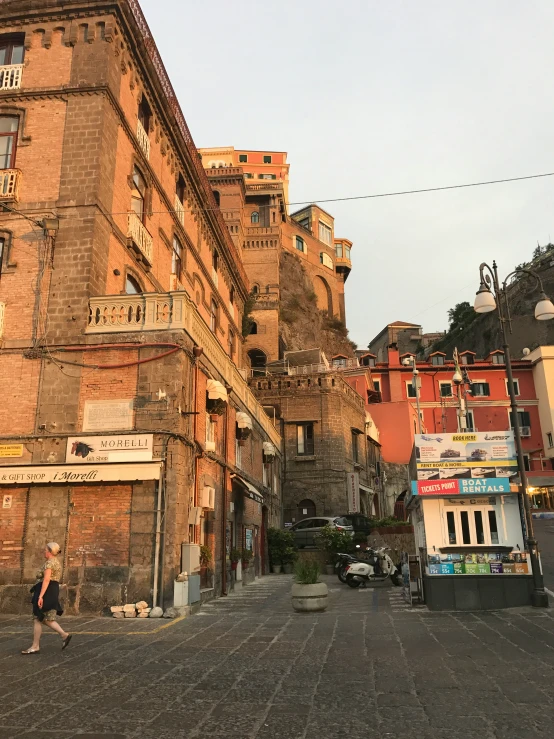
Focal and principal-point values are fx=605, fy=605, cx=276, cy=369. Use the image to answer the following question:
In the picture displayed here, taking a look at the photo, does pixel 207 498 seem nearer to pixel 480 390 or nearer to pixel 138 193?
pixel 138 193

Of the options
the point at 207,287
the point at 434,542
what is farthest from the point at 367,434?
the point at 434,542

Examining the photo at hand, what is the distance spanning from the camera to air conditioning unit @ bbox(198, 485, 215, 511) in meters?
14.4

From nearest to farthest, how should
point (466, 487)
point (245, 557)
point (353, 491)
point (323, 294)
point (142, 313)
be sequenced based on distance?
point (466, 487) < point (142, 313) < point (245, 557) < point (353, 491) < point (323, 294)

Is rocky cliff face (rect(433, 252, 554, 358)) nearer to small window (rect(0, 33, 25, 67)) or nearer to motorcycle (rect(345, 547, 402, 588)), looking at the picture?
motorcycle (rect(345, 547, 402, 588))

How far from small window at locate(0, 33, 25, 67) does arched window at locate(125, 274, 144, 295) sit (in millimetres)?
6681

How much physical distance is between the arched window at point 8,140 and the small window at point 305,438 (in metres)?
20.5

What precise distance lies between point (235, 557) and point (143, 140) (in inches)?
499

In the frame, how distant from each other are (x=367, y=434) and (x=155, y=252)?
2286 cm

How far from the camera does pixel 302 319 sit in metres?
60.8

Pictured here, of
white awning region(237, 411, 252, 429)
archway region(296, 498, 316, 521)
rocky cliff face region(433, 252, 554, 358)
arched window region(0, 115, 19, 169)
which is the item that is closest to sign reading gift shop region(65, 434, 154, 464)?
white awning region(237, 411, 252, 429)

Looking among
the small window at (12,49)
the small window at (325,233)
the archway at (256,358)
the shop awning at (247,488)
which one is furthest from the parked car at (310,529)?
the small window at (325,233)

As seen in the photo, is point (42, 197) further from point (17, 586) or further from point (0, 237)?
point (17, 586)

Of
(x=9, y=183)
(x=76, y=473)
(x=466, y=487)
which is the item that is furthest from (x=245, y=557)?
(x=9, y=183)

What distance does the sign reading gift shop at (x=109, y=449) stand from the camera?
42.4ft
